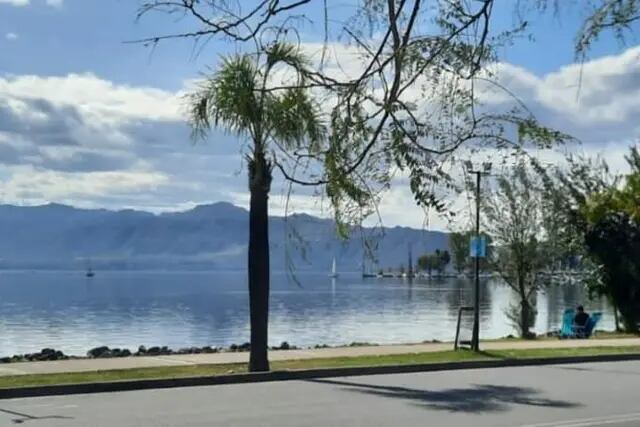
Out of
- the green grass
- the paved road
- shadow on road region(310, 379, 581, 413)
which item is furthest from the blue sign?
shadow on road region(310, 379, 581, 413)

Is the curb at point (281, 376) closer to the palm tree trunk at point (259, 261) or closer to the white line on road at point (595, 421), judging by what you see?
the palm tree trunk at point (259, 261)

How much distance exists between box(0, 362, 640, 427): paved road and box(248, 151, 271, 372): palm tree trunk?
1.68 meters

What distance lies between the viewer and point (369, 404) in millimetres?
14680

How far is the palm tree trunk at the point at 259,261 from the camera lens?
64.0ft

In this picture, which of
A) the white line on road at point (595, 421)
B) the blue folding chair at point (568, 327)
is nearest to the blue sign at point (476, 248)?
the white line on road at point (595, 421)

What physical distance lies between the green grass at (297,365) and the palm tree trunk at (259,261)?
0.43 m

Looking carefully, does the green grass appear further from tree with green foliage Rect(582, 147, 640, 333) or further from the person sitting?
tree with green foliage Rect(582, 147, 640, 333)

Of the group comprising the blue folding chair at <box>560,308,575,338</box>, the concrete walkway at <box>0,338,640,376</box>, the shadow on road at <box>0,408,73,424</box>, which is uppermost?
the blue folding chair at <box>560,308,575,338</box>

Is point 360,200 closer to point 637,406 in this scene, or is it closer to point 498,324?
point 637,406

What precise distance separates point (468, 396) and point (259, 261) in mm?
6050

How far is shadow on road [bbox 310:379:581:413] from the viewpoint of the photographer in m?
14.6

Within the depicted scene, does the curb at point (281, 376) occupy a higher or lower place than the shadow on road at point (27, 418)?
higher

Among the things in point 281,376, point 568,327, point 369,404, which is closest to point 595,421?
point 369,404

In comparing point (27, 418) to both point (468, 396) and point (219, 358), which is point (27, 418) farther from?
point (219, 358)
